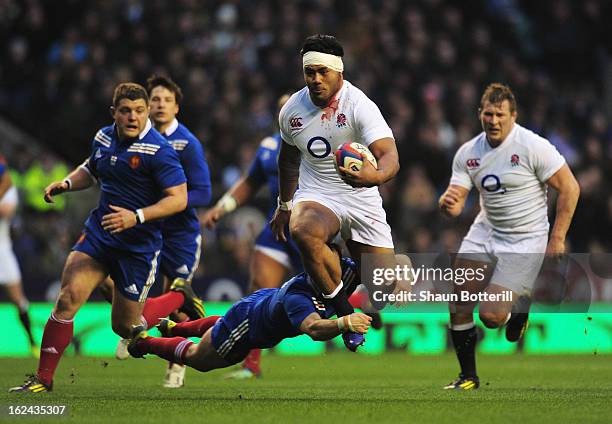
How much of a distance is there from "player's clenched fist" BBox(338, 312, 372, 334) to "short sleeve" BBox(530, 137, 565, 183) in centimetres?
344

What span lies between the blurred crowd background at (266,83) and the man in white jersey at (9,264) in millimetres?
1805

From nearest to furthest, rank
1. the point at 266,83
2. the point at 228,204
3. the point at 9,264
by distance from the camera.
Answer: the point at 228,204 < the point at 9,264 < the point at 266,83

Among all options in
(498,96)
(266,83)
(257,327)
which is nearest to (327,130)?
(257,327)

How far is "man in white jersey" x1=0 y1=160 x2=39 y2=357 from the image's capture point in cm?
1465

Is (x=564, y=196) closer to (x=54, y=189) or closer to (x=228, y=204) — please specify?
(x=228, y=204)

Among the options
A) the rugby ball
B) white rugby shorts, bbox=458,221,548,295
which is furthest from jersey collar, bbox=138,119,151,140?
white rugby shorts, bbox=458,221,548,295

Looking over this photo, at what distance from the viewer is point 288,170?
10383mm

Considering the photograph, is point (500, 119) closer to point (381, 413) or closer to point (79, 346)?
point (381, 413)

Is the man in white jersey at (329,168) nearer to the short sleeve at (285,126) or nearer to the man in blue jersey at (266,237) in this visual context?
the short sleeve at (285,126)

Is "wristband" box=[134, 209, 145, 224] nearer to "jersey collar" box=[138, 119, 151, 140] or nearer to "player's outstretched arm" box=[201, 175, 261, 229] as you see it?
"jersey collar" box=[138, 119, 151, 140]

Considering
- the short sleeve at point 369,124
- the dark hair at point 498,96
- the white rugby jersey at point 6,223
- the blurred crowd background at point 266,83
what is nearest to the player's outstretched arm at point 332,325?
the short sleeve at point 369,124

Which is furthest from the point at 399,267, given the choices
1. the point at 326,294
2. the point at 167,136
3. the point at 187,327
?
the point at 167,136

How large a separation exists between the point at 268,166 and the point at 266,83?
804 cm

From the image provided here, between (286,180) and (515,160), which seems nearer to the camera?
(286,180)
